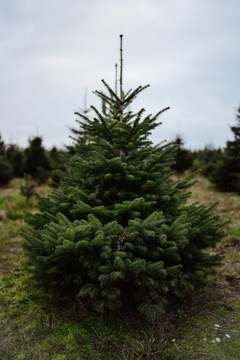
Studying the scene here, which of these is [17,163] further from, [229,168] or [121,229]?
[121,229]

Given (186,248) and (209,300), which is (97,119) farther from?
(209,300)

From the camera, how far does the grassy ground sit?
129 inches

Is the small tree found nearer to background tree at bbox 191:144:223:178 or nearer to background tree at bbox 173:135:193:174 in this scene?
background tree at bbox 191:144:223:178

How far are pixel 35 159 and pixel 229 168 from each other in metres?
9.52

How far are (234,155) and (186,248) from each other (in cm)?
1055

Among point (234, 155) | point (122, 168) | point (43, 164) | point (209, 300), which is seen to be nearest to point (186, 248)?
point (209, 300)

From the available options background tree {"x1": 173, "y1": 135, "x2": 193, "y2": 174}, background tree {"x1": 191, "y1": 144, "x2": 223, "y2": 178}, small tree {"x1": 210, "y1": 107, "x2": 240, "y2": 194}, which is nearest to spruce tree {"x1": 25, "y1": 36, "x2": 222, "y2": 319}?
small tree {"x1": 210, "y1": 107, "x2": 240, "y2": 194}

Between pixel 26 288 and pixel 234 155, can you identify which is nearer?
pixel 26 288

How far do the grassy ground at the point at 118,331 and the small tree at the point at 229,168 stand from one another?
29.6 feet

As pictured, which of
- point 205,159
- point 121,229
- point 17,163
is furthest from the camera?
point 205,159

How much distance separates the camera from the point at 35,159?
16812mm

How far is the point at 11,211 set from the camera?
928 cm

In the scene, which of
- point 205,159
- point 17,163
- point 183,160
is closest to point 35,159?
point 17,163

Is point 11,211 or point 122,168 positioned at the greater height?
point 122,168
